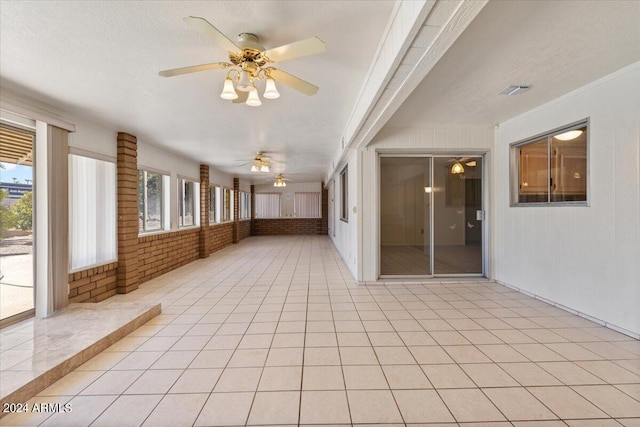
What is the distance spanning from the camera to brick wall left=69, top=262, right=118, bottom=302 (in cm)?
392

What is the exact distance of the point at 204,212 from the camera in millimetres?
7898

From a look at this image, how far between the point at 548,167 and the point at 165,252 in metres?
6.78

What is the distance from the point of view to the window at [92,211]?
403cm

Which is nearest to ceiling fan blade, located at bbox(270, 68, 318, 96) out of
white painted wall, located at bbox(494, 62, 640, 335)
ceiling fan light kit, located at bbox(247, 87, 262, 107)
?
ceiling fan light kit, located at bbox(247, 87, 262, 107)

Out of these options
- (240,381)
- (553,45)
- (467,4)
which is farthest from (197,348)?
(553,45)

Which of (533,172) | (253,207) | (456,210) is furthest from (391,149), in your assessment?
(253,207)

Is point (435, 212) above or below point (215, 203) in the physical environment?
below

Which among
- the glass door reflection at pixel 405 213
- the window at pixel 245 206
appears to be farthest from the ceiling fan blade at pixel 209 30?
the window at pixel 245 206

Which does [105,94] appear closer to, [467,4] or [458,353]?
[467,4]

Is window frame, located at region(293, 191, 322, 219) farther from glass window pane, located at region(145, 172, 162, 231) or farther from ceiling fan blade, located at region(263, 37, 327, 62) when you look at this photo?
ceiling fan blade, located at region(263, 37, 327, 62)

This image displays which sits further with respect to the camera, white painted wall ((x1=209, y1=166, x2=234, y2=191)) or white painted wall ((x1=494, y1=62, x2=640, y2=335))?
white painted wall ((x1=209, y1=166, x2=234, y2=191))

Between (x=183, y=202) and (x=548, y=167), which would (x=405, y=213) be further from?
(x=183, y=202)

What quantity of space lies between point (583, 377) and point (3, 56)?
17.5 feet

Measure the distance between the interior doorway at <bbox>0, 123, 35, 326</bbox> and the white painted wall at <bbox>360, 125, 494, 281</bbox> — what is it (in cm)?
442
